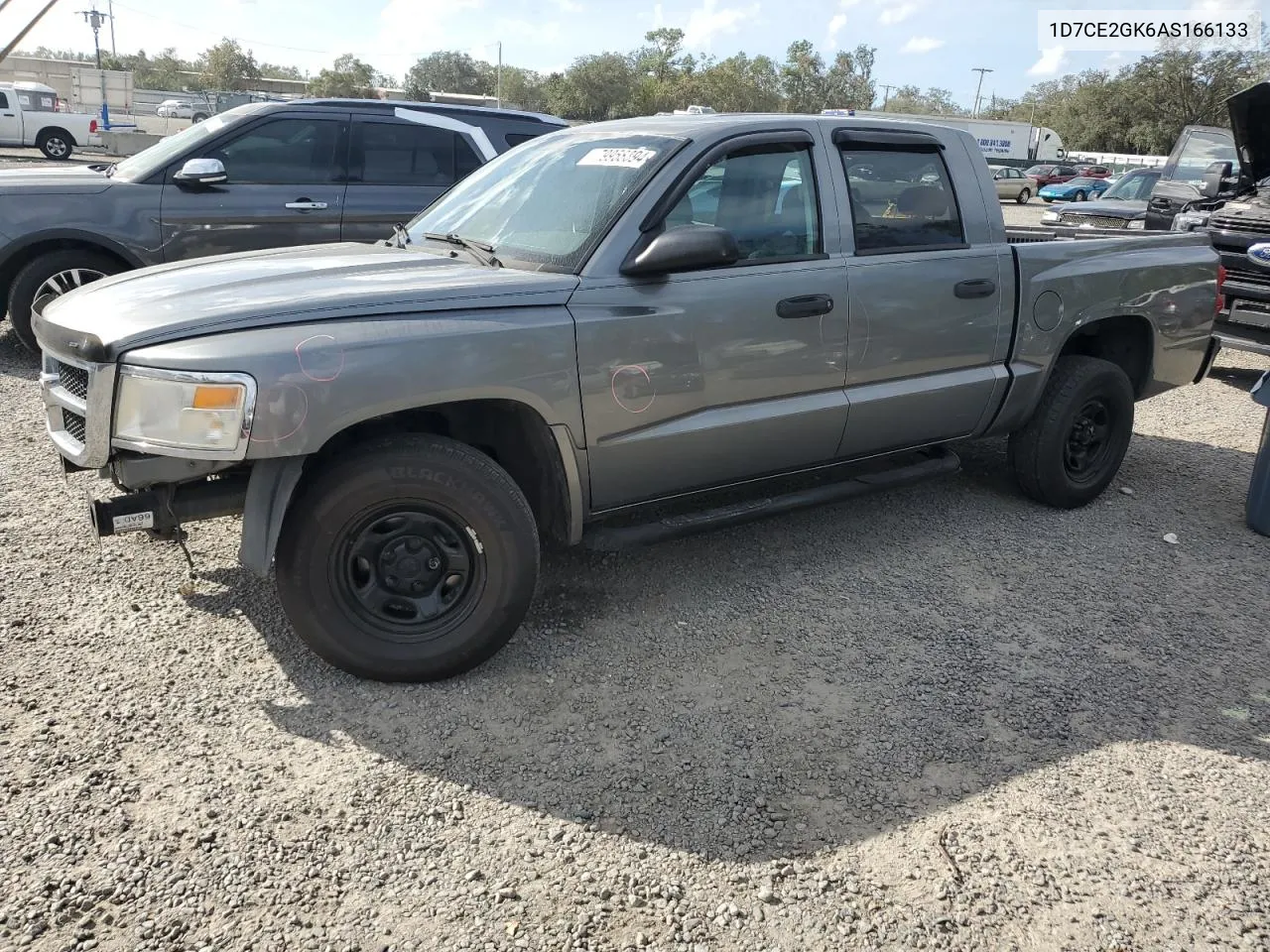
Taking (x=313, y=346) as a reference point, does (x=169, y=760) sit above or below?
below

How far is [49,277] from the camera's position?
256 inches

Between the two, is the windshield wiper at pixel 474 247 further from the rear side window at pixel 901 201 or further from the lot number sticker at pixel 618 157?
the rear side window at pixel 901 201

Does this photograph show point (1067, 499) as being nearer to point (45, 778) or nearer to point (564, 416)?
point (564, 416)

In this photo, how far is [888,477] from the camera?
4434mm

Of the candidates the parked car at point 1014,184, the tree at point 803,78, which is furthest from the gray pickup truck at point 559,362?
the tree at point 803,78

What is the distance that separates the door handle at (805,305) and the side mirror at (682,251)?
42 cm

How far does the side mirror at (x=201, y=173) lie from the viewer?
672 cm

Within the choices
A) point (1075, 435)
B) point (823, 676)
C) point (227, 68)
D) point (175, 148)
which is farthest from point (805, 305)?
point (227, 68)

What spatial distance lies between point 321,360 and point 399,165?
17.2 ft

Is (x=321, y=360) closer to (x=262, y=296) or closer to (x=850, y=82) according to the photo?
(x=262, y=296)

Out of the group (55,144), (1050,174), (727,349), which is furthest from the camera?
(1050,174)

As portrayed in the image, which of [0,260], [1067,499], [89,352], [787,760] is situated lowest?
[787,760]

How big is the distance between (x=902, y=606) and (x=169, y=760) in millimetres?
2754

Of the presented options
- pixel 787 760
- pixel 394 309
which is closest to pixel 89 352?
pixel 394 309
